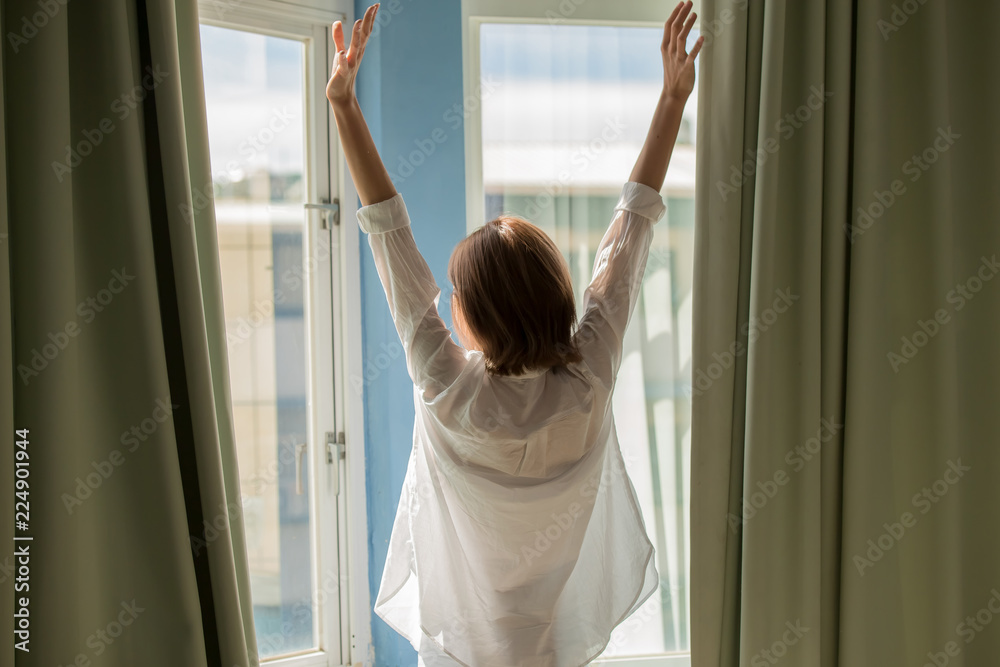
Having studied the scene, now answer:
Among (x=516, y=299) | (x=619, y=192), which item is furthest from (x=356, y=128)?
(x=619, y=192)

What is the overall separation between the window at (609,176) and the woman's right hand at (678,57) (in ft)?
1.10

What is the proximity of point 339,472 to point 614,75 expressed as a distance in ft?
3.78

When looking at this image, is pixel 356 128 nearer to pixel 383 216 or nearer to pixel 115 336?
pixel 383 216

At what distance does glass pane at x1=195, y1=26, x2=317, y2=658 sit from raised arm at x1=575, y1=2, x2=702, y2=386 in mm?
753

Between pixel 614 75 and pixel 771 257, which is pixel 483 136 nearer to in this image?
pixel 614 75

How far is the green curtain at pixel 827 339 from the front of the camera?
4.74ft

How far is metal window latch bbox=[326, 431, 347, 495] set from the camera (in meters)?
1.63

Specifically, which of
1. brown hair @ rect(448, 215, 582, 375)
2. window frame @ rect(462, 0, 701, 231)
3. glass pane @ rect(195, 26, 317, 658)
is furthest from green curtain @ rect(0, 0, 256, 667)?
window frame @ rect(462, 0, 701, 231)

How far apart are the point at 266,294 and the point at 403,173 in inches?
16.4

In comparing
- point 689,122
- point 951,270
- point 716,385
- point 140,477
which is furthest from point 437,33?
point 951,270

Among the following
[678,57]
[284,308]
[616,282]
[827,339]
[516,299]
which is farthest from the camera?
[284,308]

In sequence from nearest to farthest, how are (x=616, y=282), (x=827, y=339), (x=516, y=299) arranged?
(x=516, y=299), (x=616, y=282), (x=827, y=339)

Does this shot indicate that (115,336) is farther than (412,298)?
Yes

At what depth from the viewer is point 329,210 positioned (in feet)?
5.29
